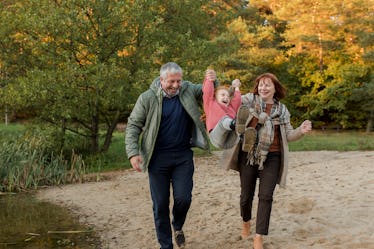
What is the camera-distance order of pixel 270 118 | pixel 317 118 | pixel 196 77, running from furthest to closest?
1. pixel 317 118
2. pixel 196 77
3. pixel 270 118

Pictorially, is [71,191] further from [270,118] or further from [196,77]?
[270,118]

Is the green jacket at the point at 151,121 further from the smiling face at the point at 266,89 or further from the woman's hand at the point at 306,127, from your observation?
the woman's hand at the point at 306,127

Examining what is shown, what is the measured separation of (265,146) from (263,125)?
20 centimetres

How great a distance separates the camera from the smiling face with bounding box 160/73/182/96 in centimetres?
448

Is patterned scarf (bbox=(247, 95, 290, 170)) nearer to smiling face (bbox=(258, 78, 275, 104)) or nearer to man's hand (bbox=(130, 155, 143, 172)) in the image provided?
smiling face (bbox=(258, 78, 275, 104))

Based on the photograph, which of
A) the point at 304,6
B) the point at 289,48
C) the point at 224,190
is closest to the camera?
the point at 224,190

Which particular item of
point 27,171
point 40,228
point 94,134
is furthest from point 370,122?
point 40,228

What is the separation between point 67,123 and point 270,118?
1042 cm

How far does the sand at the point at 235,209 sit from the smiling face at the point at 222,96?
170 centimetres

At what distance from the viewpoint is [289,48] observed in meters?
32.1

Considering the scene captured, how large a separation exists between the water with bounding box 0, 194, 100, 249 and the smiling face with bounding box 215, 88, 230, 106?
2644mm

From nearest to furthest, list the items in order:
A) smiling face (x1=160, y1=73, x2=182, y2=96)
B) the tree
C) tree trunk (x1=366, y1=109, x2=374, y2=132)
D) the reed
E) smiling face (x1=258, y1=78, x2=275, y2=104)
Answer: smiling face (x1=160, y1=73, x2=182, y2=96) → smiling face (x1=258, y1=78, x2=275, y2=104) → the reed → the tree → tree trunk (x1=366, y1=109, x2=374, y2=132)

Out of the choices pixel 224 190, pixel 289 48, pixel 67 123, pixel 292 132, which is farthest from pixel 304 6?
pixel 292 132

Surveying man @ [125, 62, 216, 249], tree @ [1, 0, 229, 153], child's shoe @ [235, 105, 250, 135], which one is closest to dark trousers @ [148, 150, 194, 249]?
man @ [125, 62, 216, 249]
